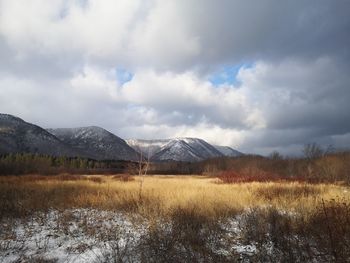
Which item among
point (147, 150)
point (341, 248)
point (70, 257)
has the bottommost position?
point (70, 257)

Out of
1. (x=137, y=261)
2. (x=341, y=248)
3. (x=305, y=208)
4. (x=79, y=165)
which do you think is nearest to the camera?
(x=341, y=248)

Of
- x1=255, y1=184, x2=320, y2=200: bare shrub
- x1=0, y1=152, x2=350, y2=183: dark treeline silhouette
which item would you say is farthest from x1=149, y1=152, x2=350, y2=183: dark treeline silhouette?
x1=255, y1=184, x2=320, y2=200: bare shrub

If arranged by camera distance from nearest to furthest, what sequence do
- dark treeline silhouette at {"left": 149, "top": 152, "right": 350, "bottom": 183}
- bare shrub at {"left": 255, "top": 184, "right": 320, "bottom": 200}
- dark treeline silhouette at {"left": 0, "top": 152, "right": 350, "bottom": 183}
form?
1. bare shrub at {"left": 255, "top": 184, "right": 320, "bottom": 200}
2. dark treeline silhouette at {"left": 0, "top": 152, "right": 350, "bottom": 183}
3. dark treeline silhouette at {"left": 149, "top": 152, "right": 350, "bottom": 183}

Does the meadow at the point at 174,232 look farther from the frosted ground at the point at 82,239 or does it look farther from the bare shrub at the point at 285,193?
the bare shrub at the point at 285,193

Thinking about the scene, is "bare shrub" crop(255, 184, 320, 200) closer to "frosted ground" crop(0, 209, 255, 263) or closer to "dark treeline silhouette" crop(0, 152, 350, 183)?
"frosted ground" crop(0, 209, 255, 263)

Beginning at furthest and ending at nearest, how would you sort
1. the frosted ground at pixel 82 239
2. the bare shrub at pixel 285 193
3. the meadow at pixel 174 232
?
the bare shrub at pixel 285 193
the frosted ground at pixel 82 239
the meadow at pixel 174 232

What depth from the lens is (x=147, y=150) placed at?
18188 millimetres

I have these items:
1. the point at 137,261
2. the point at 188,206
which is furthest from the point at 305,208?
the point at 137,261

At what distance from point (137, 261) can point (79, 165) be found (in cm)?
10630

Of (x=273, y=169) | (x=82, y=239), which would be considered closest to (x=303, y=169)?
(x=273, y=169)

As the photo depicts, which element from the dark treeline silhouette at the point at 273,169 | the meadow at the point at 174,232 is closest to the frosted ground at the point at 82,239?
the meadow at the point at 174,232

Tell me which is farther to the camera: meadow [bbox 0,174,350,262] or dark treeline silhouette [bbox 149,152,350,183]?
dark treeline silhouette [bbox 149,152,350,183]

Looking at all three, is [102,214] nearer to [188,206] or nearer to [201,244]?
[188,206]

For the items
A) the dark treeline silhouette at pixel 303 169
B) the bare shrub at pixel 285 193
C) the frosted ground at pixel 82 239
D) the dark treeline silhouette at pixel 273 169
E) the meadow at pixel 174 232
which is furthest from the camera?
the dark treeline silhouette at pixel 303 169
